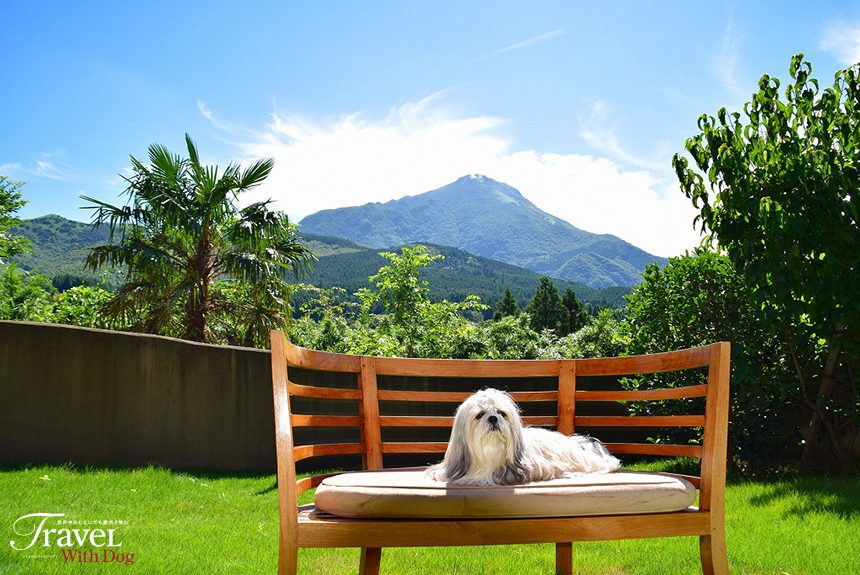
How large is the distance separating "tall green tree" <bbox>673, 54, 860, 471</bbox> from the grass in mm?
1123

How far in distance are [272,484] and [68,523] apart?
7.76 ft

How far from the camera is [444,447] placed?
9.84 feet

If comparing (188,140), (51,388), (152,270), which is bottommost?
(51,388)

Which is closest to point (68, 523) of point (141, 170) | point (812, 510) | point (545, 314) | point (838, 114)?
point (812, 510)

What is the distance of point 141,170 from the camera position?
39.9ft

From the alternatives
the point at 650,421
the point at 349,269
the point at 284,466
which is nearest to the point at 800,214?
the point at 650,421

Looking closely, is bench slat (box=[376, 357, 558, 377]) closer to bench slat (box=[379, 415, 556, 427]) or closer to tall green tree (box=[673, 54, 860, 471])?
bench slat (box=[379, 415, 556, 427])

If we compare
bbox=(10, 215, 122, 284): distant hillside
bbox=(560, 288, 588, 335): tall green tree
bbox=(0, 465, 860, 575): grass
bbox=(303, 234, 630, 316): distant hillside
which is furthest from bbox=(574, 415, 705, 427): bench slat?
bbox=(10, 215, 122, 284): distant hillside

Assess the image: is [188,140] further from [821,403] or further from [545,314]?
[545,314]

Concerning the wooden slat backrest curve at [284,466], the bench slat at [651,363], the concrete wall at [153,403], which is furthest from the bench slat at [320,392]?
the concrete wall at [153,403]

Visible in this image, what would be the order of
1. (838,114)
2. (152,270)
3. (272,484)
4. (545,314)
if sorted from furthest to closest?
(545,314) < (152,270) < (272,484) < (838,114)

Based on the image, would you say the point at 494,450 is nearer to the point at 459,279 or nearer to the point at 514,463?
the point at 514,463

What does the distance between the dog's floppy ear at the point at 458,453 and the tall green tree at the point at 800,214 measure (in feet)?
13.5

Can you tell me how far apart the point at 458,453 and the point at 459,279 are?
102302 mm
